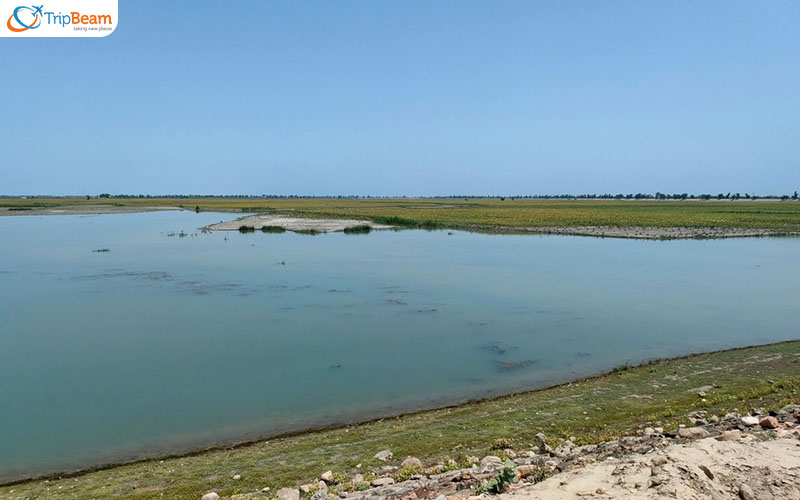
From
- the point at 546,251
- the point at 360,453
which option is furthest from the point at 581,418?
the point at 546,251

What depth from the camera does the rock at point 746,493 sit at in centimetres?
479

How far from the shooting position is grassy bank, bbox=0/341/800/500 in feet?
20.9

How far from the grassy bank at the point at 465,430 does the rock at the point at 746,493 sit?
2.16 m

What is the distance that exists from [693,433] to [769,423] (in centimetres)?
104

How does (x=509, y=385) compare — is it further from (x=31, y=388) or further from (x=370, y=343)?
(x=31, y=388)

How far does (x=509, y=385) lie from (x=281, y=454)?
4.94 meters

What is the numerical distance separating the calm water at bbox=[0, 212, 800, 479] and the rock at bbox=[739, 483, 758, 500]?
5224 mm

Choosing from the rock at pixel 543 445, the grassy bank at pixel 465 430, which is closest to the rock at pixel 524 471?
the rock at pixel 543 445

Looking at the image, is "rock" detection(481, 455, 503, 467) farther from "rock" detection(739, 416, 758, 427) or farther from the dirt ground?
"rock" detection(739, 416, 758, 427)

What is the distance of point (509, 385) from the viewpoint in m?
10.2

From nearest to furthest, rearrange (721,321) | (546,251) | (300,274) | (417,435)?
(417,435), (721,321), (300,274), (546,251)

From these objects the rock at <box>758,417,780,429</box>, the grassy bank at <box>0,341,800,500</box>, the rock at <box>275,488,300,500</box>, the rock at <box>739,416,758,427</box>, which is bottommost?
the grassy bank at <box>0,341,800,500</box>

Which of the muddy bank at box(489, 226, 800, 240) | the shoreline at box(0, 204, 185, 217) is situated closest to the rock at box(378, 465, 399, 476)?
the muddy bank at box(489, 226, 800, 240)

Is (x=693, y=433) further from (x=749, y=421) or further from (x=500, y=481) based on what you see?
(x=500, y=481)
